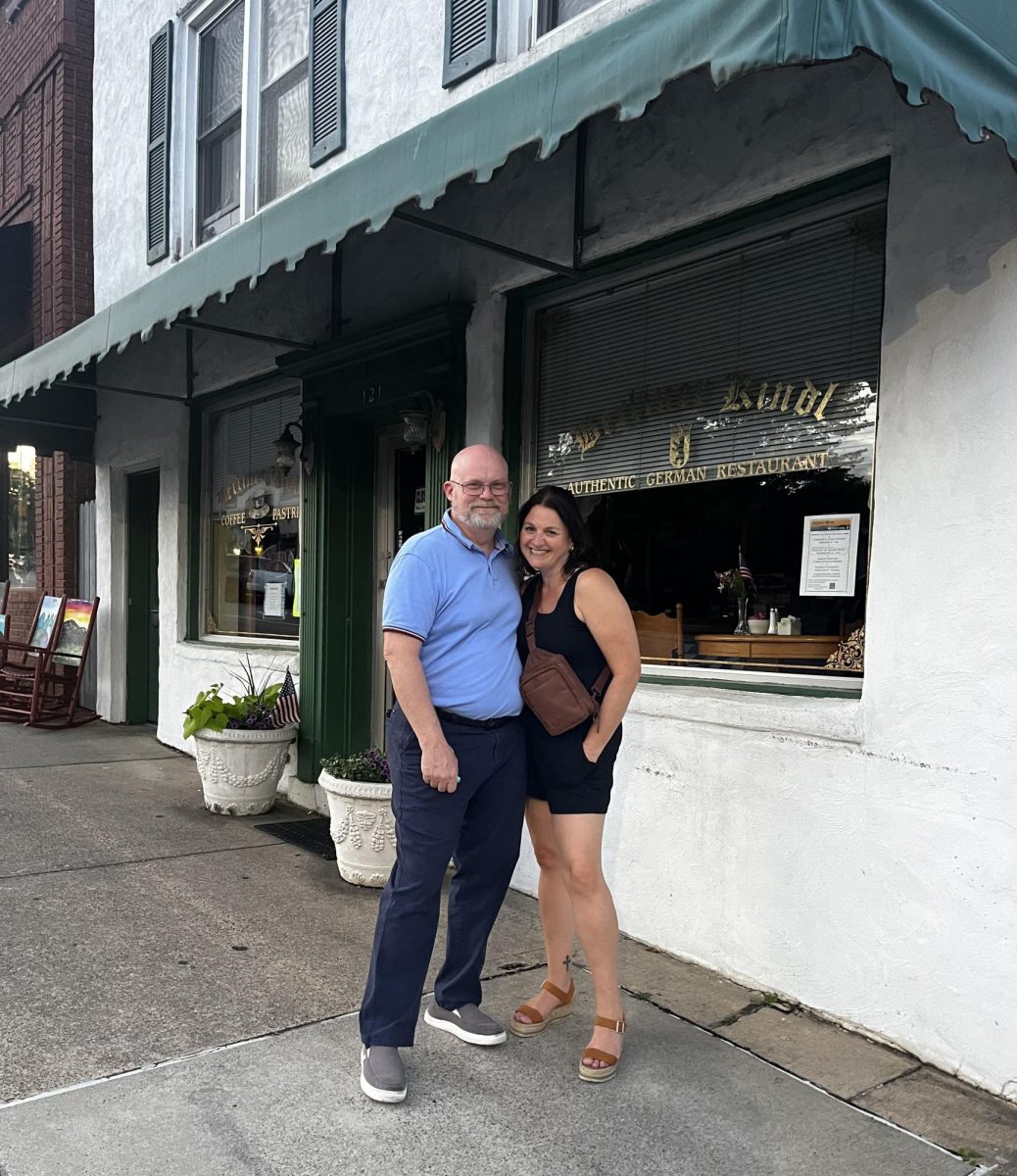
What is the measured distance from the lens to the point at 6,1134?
8.71ft

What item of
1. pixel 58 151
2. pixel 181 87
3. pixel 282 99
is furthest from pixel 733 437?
pixel 58 151

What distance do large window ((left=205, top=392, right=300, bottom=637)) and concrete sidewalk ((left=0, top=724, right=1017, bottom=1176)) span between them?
108 inches

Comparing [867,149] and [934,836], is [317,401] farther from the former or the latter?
[934,836]

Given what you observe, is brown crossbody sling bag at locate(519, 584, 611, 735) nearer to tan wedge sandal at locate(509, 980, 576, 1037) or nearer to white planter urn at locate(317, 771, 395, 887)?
tan wedge sandal at locate(509, 980, 576, 1037)

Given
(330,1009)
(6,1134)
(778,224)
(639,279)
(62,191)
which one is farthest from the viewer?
(62,191)

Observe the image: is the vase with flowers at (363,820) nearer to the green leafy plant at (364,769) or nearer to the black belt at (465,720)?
the green leafy plant at (364,769)

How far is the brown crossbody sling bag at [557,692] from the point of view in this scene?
303cm

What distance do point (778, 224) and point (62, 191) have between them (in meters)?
Result: 8.10

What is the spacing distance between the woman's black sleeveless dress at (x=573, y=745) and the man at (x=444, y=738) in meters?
0.10

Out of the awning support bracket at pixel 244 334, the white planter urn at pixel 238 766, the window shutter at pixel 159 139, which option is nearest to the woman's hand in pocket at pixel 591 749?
the awning support bracket at pixel 244 334

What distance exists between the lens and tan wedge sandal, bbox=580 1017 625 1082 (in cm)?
302

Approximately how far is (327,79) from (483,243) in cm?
275

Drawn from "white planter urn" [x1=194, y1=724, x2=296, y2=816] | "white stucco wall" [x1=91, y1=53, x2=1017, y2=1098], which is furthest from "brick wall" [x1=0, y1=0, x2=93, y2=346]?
"white stucco wall" [x1=91, y1=53, x2=1017, y2=1098]

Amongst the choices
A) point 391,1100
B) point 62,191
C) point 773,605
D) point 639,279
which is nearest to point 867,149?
point 639,279
